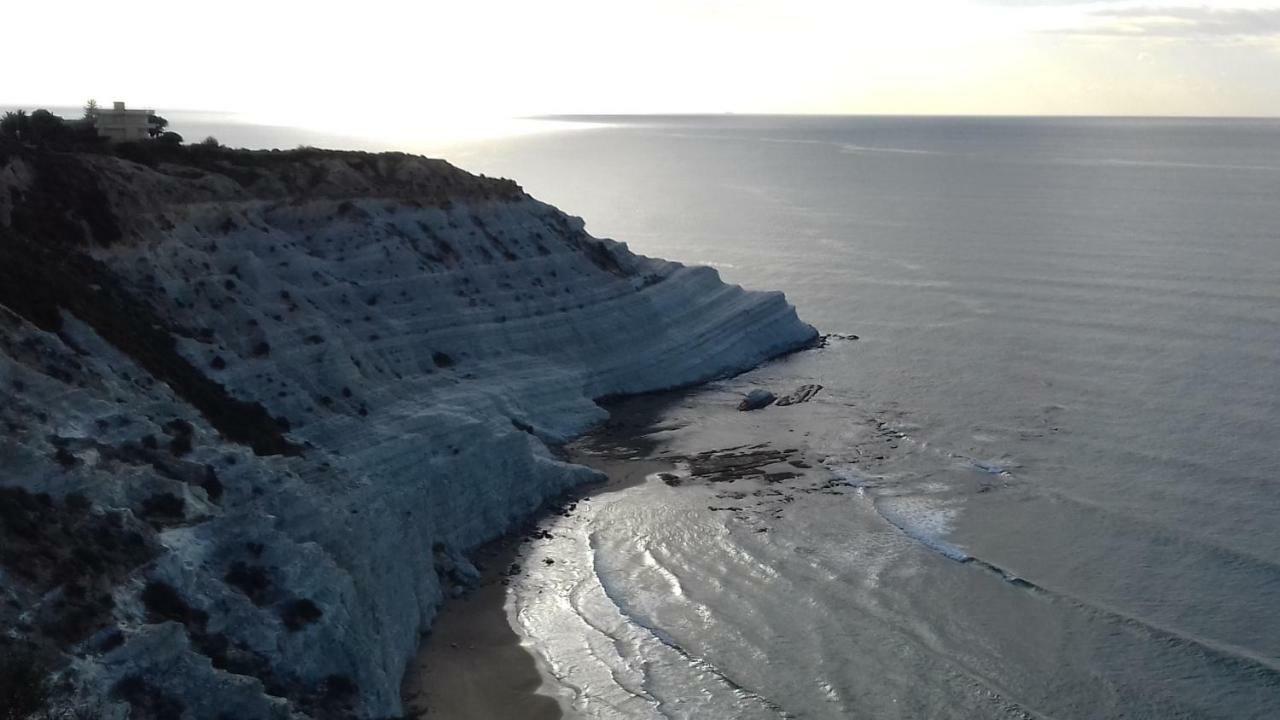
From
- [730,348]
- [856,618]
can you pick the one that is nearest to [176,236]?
[856,618]

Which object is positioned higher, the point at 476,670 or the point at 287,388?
the point at 287,388

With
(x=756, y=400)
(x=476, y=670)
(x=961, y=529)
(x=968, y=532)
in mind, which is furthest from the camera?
(x=756, y=400)

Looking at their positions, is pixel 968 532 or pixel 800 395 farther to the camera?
pixel 800 395

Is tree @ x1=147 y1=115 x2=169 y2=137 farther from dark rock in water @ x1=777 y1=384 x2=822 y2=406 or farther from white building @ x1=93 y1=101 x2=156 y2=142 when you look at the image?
dark rock in water @ x1=777 y1=384 x2=822 y2=406

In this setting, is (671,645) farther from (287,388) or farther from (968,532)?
(287,388)

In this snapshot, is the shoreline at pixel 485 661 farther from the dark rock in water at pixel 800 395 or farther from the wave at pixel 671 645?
the dark rock in water at pixel 800 395

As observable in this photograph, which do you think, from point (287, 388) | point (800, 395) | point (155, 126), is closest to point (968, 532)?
point (800, 395)

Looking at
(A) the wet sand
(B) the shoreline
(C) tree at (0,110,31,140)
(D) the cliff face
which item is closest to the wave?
(B) the shoreline
